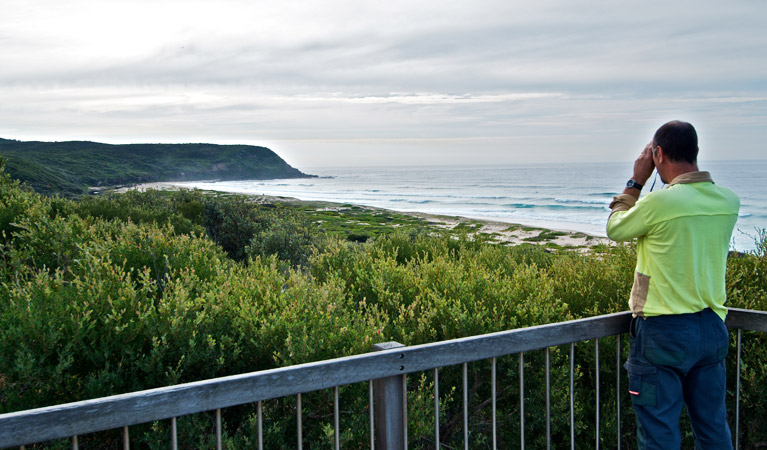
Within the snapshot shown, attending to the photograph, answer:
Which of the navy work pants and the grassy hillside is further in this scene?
the grassy hillside

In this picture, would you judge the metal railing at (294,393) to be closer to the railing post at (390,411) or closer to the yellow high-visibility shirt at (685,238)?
the railing post at (390,411)

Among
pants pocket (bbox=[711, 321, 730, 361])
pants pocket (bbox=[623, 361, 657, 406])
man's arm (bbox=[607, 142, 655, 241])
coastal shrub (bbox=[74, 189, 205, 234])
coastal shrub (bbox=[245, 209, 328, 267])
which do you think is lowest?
coastal shrub (bbox=[245, 209, 328, 267])

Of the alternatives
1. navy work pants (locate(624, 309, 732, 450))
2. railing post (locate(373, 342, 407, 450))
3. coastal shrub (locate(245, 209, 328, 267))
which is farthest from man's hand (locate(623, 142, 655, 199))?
coastal shrub (locate(245, 209, 328, 267))

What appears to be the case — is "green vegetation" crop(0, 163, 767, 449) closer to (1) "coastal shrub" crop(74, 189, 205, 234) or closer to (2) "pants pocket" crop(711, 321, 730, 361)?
(2) "pants pocket" crop(711, 321, 730, 361)

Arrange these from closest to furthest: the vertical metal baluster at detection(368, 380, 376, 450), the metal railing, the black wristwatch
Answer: the metal railing → the vertical metal baluster at detection(368, 380, 376, 450) → the black wristwatch

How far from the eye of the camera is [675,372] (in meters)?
3.07

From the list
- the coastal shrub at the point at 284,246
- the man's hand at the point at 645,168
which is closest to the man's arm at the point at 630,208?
the man's hand at the point at 645,168

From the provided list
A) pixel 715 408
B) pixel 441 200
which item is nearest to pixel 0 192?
pixel 715 408

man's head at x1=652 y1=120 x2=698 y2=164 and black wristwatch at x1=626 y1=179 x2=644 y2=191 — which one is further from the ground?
man's head at x1=652 y1=120 x2=698 y2=164

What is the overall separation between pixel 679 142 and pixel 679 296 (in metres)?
0.85

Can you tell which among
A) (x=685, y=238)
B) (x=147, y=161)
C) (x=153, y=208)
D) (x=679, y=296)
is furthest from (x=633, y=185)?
(x=147, y=161)

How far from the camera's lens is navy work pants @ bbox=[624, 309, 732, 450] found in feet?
9.91

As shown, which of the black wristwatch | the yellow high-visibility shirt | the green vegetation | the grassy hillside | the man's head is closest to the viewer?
the yellow high-visibility shirt

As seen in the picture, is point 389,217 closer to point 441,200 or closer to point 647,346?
point 441,200
